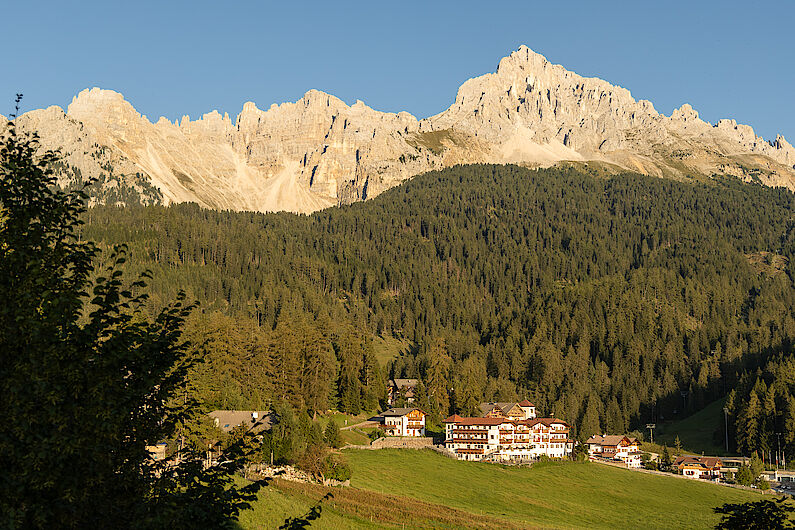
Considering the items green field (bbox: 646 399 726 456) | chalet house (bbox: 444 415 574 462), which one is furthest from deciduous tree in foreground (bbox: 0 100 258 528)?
green field (bbox: 646 399 726 456)

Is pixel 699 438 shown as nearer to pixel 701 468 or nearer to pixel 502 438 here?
pixel 701 468

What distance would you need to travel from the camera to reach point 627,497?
361 feet

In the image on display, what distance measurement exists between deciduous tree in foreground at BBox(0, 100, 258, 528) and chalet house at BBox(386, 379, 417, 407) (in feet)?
516

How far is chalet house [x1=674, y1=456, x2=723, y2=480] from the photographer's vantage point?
5699 inches

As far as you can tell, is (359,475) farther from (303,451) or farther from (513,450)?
(513,450)

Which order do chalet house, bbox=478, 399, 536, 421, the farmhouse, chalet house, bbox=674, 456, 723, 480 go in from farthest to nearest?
chalet house, bbox=478, 399, 536, 421 → the farmhouse → chalet house, bbox=674, 456, 723, 480

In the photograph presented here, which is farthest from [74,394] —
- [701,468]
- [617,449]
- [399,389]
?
[399,389]

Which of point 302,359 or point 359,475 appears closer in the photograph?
point 359,475

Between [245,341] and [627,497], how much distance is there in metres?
69.9

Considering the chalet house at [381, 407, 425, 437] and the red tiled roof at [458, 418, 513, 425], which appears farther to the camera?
the red tiled roof at [458, 418, 513, 425]

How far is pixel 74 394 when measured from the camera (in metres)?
17.9

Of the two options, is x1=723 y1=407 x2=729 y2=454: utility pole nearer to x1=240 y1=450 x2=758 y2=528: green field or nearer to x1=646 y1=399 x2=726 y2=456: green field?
x1=646 y1=399 x2=726 y2=456: green field

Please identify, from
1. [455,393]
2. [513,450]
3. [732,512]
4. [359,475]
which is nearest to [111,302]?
[732,512]

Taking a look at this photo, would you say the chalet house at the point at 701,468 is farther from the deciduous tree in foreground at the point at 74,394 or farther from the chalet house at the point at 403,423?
the deciduous tree in foreground at the point at 74,394
